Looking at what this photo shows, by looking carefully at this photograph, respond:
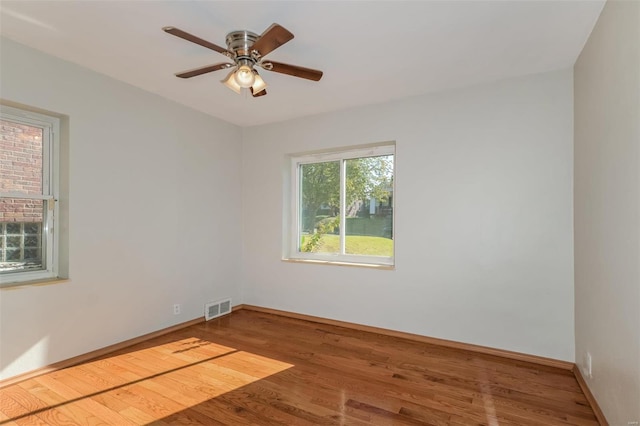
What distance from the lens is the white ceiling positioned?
194 centimetres

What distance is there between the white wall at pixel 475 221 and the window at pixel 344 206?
210 millimetres

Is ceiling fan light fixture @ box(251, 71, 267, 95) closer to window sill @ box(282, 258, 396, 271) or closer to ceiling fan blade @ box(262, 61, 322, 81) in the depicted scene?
ceiling fan blade @ box(262, 61, 322, 81)

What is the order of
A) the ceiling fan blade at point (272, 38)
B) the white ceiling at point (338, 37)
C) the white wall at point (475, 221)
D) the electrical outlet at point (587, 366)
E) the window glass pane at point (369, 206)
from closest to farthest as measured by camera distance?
the ceiling fan blade at point (272, 38) < the white ceiling at point (338, 37) < the electrical outlet at point (587, 366) < the white wall at point (475, 221) < the window glass pane at point (369, 206)

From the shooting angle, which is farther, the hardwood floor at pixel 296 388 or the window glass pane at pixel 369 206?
the window glass pane at pixel 369 206

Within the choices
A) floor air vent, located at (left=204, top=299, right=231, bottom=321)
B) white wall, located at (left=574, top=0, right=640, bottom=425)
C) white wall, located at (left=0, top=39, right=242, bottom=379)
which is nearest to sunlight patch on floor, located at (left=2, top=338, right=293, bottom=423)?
white wall, located at (left=0, top=39, right=242, bottom=379)

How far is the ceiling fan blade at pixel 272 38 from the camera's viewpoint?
5.58 feet

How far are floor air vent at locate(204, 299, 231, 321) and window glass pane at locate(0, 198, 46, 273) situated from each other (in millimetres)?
1682

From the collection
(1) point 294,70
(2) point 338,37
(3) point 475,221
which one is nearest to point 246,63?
(1) point 294,70

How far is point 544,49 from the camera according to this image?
236cm

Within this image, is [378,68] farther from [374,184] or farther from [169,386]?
[169,386]

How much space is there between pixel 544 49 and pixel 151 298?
409cm

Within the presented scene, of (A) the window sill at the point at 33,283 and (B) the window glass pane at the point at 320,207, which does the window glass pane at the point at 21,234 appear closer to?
(A) the window sill at the point at 33,283

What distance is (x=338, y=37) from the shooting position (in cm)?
224

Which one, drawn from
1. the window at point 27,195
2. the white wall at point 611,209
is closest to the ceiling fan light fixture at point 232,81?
the window at point 27,195
